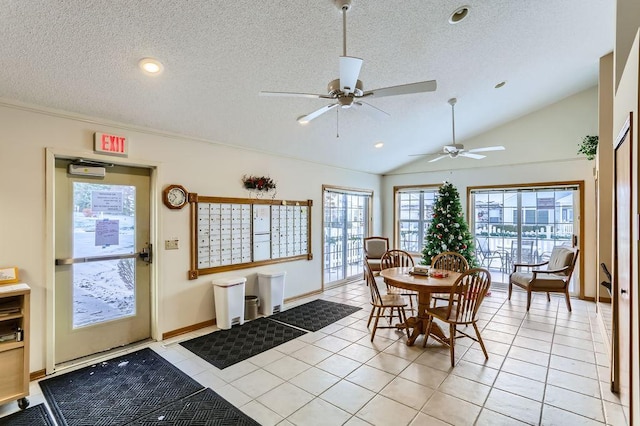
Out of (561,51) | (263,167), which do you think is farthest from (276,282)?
(561,51)

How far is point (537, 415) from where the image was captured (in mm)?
2293

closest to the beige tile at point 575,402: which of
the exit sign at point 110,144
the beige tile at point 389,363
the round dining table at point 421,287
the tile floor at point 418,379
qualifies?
the tile floor at point 418,379

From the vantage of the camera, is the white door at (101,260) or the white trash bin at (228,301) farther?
the white trash bin at (228,301)

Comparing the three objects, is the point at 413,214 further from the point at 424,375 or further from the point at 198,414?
the point at 198,414

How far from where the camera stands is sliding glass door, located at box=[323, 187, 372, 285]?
6219mm

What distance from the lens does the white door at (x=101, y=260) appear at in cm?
312

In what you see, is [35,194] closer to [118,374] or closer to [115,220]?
[115,220]

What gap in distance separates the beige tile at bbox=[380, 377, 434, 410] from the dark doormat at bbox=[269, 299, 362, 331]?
4.87 feet

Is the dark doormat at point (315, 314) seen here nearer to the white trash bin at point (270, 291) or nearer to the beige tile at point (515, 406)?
the white trash bin at point (270, 291)

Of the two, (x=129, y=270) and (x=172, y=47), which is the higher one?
(x=172, y=47)

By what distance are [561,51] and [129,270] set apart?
18.5 feet

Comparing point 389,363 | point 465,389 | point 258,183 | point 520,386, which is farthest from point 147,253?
point 520,386

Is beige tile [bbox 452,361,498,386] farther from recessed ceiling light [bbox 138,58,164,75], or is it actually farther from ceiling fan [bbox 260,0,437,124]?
recessed ceiling light [bbox 138,58,164,75]

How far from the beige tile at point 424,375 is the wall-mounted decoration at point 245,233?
258 cm
